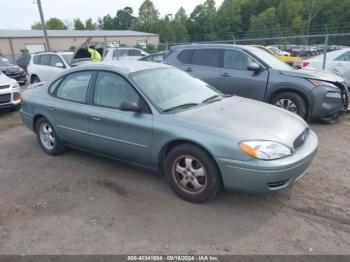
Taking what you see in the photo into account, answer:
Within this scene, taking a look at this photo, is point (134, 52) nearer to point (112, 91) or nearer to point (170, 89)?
point (112, 91)

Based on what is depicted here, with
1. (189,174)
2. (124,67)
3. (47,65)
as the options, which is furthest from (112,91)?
(47,65)

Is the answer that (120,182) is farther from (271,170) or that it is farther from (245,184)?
(271,170)

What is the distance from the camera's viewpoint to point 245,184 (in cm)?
321

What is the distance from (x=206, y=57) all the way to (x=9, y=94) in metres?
5.45

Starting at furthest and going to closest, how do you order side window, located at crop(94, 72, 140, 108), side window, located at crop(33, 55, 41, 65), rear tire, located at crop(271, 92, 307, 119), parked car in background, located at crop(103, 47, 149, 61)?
parked car in background, located at crop(103, 47, 149, 61)
side window, located at crop(33, 55, 41, 65)
rear tire, located at crop(271, 92, 307, 119)
side window, located at crop(94, 72, 140, 108)

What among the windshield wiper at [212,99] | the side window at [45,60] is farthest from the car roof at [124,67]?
the side window at [45,60]

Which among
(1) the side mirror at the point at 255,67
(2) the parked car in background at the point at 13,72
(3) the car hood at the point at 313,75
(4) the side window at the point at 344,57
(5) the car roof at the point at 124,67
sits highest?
(5) the car roof at the point at 124,67

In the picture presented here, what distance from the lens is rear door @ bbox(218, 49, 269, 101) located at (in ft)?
22.2

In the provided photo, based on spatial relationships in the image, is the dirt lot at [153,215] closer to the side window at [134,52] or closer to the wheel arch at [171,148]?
the wheel arch at [171,148]

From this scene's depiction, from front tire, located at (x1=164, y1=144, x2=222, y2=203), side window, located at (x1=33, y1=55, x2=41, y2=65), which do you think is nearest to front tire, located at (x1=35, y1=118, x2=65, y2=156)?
front tire, located at (x1=164, y1=144, x2=222, y2=203)

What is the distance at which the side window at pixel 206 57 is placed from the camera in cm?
746

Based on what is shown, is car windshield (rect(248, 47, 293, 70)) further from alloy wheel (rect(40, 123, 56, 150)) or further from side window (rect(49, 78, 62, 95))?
alloy wheel (rect(40, 123, 56, 150))

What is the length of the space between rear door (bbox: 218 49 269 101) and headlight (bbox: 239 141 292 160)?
373 centimetres

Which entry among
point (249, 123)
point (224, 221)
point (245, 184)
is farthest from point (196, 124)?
point (224, 221)
